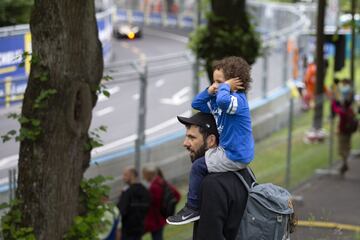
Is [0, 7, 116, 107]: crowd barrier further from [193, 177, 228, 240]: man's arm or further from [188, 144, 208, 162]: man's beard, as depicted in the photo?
[193, 177, 228, 240]: man's arm

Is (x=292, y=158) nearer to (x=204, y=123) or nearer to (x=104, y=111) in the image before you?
(x=104, y=111)

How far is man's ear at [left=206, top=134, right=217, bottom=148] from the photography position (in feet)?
15.4

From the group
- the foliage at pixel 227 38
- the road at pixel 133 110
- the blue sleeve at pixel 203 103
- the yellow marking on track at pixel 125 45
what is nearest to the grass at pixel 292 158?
the road at pixel 133 110

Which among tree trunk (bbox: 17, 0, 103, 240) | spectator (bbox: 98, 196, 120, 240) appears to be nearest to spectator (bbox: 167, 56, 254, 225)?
tree trunk (bbox: 17, 0, 103, 240)

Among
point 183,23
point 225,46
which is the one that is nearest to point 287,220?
point 225,46

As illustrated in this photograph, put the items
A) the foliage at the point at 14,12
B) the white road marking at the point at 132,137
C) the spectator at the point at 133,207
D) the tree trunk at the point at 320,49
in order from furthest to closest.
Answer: the foliage at the point at 14,12 → the tree trunk at the point at 320,49 → the white road marking at the point at 132,137 → the spectator at the point at 133,207

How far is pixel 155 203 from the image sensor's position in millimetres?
10641

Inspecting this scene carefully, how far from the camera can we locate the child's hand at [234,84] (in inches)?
182

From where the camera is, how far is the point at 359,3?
80.8ft

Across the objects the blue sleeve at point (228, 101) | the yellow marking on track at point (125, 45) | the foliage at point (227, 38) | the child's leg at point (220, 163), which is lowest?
the yellow marking on track at point (125, 45)

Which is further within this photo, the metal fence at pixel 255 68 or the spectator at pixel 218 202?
the metal fence at pixel 255 68

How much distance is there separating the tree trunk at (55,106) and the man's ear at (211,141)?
102 inches

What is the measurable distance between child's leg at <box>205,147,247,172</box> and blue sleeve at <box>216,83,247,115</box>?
0.70 feet

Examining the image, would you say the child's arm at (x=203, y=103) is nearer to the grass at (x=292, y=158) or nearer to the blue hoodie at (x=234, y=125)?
the blue hoodie at (x=234, y=125)
